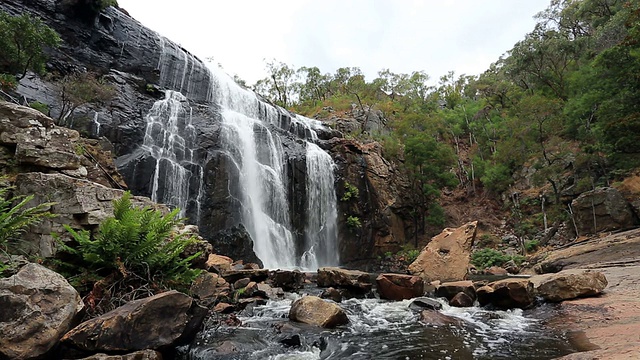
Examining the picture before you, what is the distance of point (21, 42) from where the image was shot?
562 inches

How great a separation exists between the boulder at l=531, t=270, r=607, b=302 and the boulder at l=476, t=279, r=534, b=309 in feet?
1.24

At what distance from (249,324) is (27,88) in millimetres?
16797

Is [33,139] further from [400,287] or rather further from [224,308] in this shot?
[400,287]

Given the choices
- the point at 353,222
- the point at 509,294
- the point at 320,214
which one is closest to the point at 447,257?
the point at 509,294

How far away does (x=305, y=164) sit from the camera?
23203 millimetres

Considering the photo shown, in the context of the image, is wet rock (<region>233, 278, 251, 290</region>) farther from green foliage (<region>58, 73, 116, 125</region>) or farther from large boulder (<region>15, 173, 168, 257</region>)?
green foliage (<region>58, 73, 116, 125</region>)

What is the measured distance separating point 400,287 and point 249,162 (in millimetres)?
13102

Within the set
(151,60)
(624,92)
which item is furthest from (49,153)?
(624,92)

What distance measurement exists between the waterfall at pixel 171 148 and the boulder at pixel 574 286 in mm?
14227

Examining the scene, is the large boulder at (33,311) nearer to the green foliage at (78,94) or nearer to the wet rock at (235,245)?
the wet rock at (235,245)

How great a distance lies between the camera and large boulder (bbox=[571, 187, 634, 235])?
18672mm

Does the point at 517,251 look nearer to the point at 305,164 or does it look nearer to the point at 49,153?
the point at 305,164

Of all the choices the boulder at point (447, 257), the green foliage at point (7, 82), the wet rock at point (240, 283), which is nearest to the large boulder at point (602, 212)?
the boulder at point (447, 257)

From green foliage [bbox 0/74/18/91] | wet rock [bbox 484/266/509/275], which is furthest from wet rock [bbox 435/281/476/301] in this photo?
green foliage [bbox 0/74/18/91]
